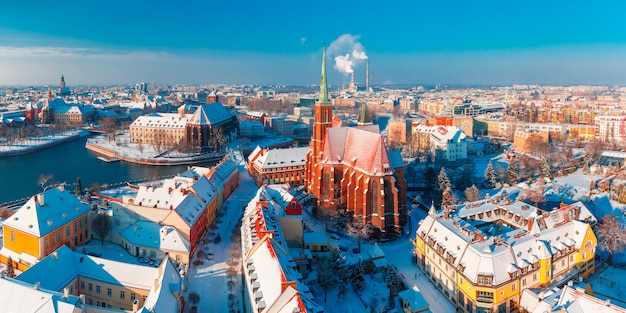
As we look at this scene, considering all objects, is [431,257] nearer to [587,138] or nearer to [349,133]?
[349,133]

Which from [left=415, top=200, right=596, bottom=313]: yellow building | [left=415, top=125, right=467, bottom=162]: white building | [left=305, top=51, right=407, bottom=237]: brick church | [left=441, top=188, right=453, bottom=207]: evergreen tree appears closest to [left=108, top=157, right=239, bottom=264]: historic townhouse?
[left=305, top=51, right=407, bottom=237]: brick church

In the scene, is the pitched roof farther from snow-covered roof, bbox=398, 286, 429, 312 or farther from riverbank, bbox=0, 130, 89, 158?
riverbank, bbox=0, 130, 89, 158

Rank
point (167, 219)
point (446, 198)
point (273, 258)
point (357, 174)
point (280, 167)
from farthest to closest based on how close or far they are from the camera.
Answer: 1. point (280, 167)
2. point (446, 198)
3. point (357, 174)
4. point (167, 219)
5. point (273, 258)

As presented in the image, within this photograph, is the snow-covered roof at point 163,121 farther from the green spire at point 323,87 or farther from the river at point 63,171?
the green spire at point 323,87

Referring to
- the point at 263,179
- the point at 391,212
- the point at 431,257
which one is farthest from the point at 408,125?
the point at 431,257

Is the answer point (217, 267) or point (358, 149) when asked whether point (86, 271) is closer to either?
point (217, 267)

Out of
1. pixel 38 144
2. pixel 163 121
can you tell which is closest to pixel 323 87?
pixel 163 121
